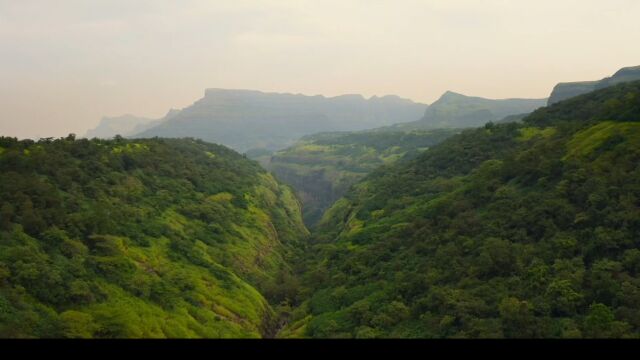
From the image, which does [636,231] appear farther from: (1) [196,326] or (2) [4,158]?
(2) [4,158]

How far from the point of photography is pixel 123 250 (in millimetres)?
41531

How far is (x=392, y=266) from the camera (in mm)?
45125

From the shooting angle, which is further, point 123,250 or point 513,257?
point 123,250

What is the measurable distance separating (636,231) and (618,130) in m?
18.9

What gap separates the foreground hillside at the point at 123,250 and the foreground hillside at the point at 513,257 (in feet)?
26.5

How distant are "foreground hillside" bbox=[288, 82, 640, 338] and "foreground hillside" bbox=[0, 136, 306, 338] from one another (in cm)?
809

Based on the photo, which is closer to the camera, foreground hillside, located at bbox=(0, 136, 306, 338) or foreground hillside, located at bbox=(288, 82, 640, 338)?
foreground hillside, located at bbox=(288, 82, 640, 338)

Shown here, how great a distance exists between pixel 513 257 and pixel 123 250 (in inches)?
1276

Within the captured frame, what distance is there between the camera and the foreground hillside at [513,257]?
93.0ft

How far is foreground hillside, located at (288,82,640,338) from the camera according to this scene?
28.4m

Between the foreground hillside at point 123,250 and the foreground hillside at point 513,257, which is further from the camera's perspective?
the foreground hillside at point 123,250

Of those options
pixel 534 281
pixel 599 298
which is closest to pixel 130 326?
pixel 534 281
